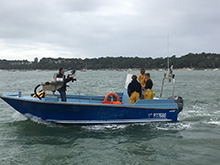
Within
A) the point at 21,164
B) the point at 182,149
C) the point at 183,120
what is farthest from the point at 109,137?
the point at 183,120

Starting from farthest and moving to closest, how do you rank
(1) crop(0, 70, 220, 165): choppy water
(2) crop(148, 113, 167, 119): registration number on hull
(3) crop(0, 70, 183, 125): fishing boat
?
(2) crop(148, 113, 167, 119): registration number on hull → (3) crop(0, 70, 183, 125): fishing boat → (1) crop(0, 70, 220, 165): choppy water

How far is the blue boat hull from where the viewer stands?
887 centimetres

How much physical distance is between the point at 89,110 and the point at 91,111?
0.09 meters

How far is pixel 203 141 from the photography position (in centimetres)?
805

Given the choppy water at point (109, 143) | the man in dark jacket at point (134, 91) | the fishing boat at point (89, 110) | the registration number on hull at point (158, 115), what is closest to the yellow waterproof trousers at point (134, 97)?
the man in dark jacket at point (134, 91)

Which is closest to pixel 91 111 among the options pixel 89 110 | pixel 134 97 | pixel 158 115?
pixel 89 110

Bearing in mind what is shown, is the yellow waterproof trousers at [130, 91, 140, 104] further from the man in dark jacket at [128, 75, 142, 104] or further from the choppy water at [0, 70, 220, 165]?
the choppy water at [0, 70, 220, 165]

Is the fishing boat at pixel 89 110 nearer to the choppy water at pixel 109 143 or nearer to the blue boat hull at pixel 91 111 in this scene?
the blue boat hull at pixel 91 111

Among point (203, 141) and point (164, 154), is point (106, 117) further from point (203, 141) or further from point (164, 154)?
point (203, 141)

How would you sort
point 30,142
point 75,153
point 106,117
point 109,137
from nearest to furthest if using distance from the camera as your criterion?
1. point 75,153
2. point 30,142
3. point 109,137
4. point 106,117

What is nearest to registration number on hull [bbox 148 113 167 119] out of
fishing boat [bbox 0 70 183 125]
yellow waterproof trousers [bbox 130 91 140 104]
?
fishing boat [bbox 0 70 183 125]

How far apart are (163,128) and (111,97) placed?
2.57 meters

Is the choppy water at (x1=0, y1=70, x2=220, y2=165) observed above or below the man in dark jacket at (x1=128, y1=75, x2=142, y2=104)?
below

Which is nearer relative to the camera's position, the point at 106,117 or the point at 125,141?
the point at 125,141
